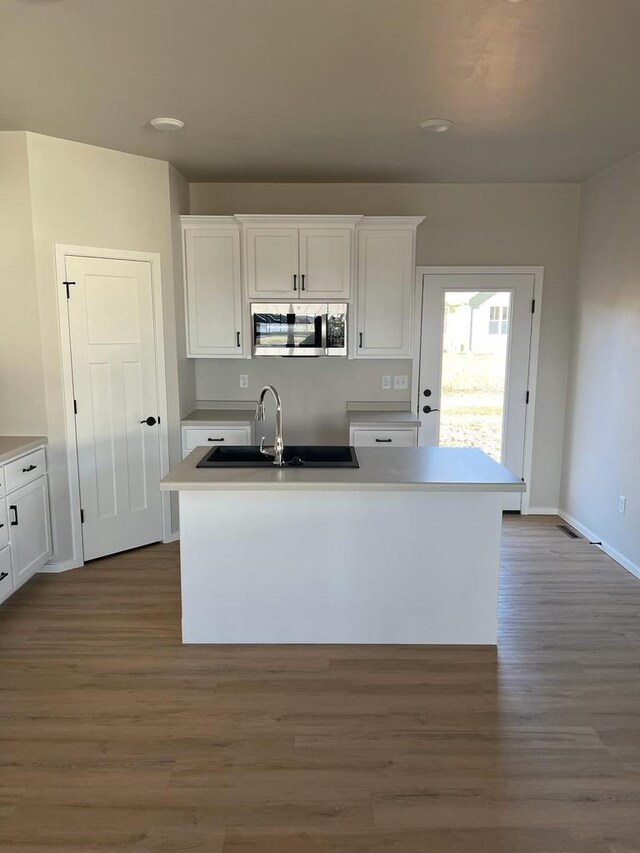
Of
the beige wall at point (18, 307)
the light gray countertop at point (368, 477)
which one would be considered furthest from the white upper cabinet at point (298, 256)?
the light gray countertop at point (368, 477)

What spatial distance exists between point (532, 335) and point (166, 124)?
3257 mm

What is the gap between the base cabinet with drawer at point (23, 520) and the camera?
3168mm

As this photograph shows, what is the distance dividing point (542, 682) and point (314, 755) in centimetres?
116

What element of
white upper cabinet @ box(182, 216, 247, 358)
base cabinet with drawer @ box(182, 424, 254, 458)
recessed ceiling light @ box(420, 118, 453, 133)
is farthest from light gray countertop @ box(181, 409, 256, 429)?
recessed ceiling light @ box(420, 118, 453, 133)

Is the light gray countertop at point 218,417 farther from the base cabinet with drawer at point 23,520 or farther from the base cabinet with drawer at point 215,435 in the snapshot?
the base cabinet with drawer at point 23,520

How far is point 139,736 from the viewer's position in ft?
7.52

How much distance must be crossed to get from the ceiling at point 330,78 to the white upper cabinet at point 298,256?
43cm

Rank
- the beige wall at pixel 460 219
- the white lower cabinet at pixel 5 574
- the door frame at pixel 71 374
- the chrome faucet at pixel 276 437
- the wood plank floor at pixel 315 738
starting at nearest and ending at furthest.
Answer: the wood plank floor at pixel 315 738 → the chrome faucet at pixel 276 437 → the white lower cabinet at pixel 5 574 → the door frame at pixel 71 374 → the beige wall at pixel 460 219

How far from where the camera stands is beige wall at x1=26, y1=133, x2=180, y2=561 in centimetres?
351

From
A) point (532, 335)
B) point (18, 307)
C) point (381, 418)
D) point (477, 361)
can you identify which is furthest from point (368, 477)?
point (532, 335)

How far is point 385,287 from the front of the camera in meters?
4.40

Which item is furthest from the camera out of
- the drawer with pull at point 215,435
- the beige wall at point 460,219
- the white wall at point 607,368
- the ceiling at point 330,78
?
the beige wall at point 460,219

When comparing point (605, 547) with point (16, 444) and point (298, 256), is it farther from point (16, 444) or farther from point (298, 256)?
point (16, 444)

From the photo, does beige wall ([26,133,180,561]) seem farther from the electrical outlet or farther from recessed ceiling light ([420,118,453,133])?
the electrical outlet
